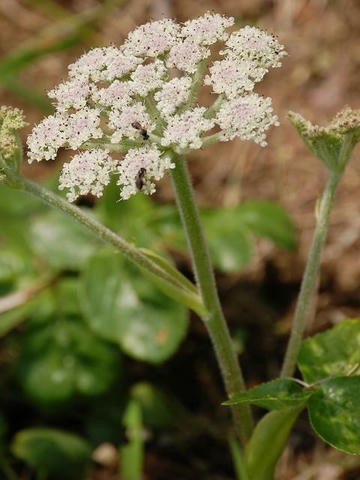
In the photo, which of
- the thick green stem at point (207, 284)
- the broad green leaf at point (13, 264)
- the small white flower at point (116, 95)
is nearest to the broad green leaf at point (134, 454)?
the thick green stem at point (207, 284)

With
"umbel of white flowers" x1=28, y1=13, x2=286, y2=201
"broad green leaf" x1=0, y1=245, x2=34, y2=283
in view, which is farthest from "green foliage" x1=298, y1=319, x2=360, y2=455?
"broad green leaf" x1=0, y1=245, x2=34, y2=283

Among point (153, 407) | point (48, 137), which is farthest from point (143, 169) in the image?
point (153, 407)

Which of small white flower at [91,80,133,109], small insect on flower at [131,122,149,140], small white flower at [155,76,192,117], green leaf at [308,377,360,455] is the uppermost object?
small white flower at [91,80,133,109]

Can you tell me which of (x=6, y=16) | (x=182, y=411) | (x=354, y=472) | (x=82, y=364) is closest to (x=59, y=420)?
(x=82, y=364)

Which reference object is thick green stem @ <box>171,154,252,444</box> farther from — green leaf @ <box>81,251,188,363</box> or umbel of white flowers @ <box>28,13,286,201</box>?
green leaf @ <box>81,251,188,363</box>

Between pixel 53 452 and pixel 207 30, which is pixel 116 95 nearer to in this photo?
pixel 207 30

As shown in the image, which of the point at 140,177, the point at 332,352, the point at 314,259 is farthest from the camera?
the point at 332,352
